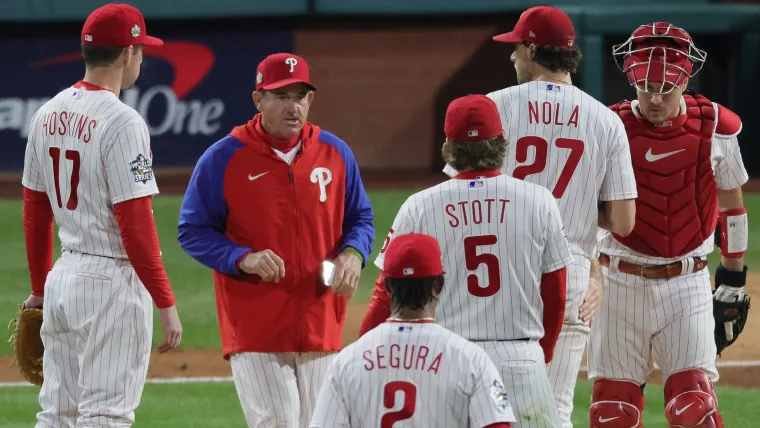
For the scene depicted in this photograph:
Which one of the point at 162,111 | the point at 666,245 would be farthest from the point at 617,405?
the point at 162,111

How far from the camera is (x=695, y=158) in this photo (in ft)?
17.8

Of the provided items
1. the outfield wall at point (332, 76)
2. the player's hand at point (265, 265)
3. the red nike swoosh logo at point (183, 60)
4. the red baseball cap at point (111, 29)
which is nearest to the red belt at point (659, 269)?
the player's hand at point (265, 265)

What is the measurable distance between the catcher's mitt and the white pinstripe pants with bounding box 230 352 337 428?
845mm

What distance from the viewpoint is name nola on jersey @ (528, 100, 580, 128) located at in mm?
4926

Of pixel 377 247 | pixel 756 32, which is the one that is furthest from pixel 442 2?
pixel 377 247

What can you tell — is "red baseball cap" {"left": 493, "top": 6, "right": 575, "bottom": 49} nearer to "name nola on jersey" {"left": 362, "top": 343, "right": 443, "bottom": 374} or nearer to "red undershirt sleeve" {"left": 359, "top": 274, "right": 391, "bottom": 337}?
"red undershirt sleeve" {"left": 359, "top": 274, "right": 391, "bottom": 337}

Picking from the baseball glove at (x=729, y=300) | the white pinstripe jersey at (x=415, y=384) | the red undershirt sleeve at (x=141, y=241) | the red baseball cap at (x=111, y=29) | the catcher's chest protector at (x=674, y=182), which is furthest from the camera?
the baseball glove at (x=729, y=300)

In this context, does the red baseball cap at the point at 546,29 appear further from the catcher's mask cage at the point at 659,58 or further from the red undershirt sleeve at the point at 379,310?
the red undershirt sleeve at the point at 379,310

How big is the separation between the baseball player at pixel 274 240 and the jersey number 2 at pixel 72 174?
466 millimetres

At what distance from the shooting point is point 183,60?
57.9ft

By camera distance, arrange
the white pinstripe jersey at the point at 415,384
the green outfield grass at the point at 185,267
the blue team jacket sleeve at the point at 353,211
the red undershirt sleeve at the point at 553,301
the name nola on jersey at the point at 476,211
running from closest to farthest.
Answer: the white pinstripe jersey at the point at 415,384 < the name nola on jersey at the point at 476,211 < the red undershirt sleeve at the point at 553,301 < the blue team jacket sleeve at the point at 353,211 < the green outfield grass at the point at 185,267

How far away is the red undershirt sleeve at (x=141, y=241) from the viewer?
15.5 feet

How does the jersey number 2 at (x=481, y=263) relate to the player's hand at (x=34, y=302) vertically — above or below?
above

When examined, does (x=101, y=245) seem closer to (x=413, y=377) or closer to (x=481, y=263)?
(x=481, y=263)
